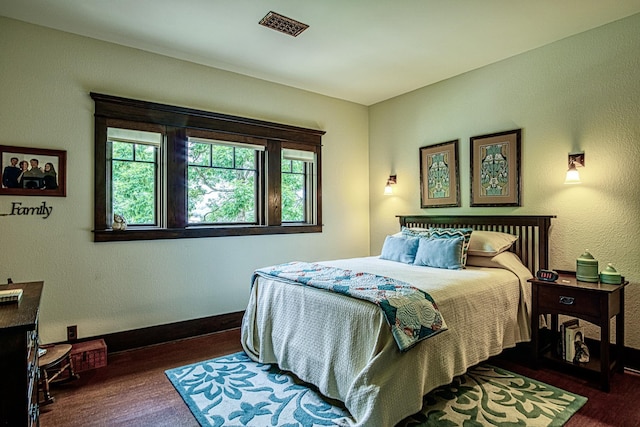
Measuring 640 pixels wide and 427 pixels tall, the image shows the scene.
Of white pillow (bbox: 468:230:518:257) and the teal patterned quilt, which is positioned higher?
white pillow (bbox: 468:230:518:257)

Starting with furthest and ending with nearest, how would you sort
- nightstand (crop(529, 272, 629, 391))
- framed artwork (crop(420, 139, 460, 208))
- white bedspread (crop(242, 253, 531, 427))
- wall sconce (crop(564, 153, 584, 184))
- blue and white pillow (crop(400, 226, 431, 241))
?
framed artwork (crop(420, 139, 460, 208))
blue and white pillow (crop(400, 226, 431, 241))
wall sconce (crop(564, 153, 584, 184))
nightstand (crop(529, 272, 629, 391))
white bedspread (crop(242, 253, 531, 427))

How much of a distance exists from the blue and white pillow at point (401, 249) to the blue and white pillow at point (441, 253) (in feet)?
0.32

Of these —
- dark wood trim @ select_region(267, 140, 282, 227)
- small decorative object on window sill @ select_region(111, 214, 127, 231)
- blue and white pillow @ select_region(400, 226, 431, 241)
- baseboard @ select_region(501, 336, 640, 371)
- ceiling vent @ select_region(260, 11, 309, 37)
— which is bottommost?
baseboard @ select_region(501, 336, 640, 371)

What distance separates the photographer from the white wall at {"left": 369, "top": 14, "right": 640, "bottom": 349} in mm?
2801

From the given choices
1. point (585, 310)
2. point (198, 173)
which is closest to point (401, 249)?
point (585, 310)

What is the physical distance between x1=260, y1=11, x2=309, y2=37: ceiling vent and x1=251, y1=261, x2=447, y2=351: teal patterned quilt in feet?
6.44

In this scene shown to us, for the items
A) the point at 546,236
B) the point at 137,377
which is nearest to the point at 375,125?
the point at 546,236

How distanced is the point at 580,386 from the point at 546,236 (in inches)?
48.3

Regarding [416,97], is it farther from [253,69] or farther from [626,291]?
[626,291]

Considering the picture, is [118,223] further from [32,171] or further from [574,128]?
[574,128]

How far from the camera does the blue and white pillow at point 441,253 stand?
3.11 m

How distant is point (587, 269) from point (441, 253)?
41.3 inches

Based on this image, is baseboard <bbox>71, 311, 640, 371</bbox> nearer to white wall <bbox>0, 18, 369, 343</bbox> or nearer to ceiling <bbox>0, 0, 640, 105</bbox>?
white wall <bbox>0, 18, 369, 343</bbox>

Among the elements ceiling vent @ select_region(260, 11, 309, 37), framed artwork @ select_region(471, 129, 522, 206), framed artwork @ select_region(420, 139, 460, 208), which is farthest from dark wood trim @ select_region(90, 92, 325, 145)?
framed artwork @ select_region(471, 129, 522, 206)
